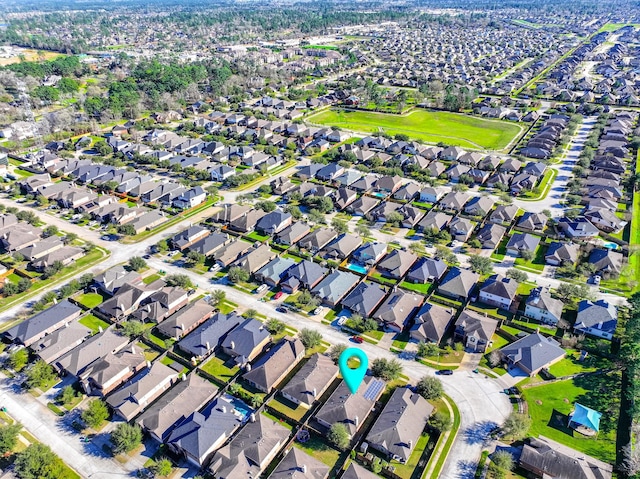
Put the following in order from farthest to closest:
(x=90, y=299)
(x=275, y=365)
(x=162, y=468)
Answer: (x=90, y=299)
(x=275, y=365)
(x=162, y=468)

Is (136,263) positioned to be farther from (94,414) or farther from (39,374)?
(94,414)

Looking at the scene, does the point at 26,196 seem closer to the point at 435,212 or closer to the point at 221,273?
the point at 221,273

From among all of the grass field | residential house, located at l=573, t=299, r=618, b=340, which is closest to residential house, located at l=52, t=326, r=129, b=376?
residential house, located at l=573, t=299, r=618, b=340

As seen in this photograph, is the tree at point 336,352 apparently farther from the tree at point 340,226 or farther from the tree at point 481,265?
the tree at point 340,226

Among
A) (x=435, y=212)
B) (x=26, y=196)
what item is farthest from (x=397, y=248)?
(x=26, y=196)

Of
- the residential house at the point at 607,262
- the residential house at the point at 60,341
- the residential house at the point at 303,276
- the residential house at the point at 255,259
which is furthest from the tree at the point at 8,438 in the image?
the residential house at the point at 607,262

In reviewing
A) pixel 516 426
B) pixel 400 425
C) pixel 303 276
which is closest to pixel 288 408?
pixel 400 425
